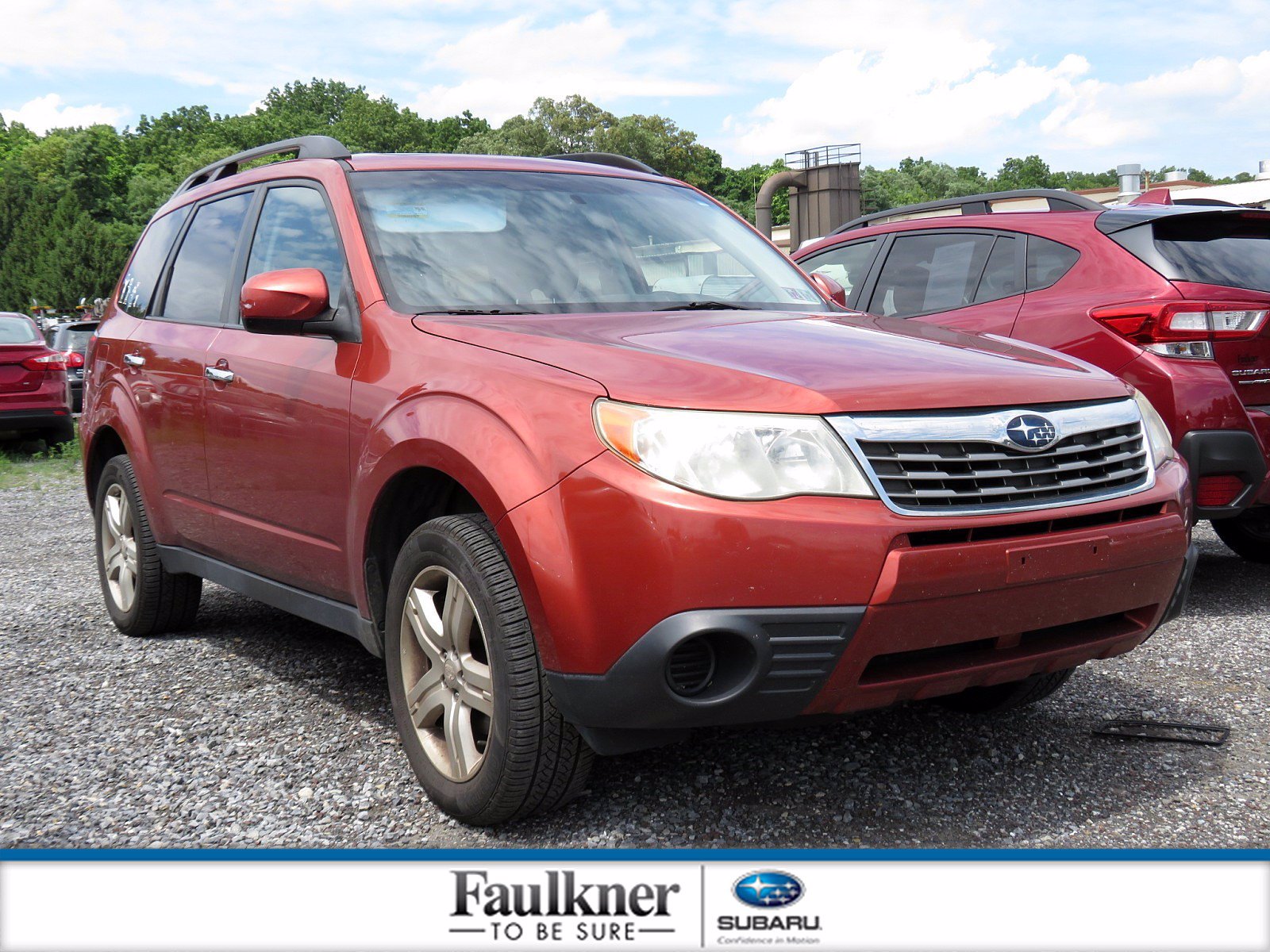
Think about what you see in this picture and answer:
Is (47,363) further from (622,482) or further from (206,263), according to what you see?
(622,482)

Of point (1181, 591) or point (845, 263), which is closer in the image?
point (1181, 591)

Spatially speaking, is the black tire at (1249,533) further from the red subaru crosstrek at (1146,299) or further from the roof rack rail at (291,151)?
the roof rack rail at (291,151)

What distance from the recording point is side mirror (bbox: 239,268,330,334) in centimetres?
353

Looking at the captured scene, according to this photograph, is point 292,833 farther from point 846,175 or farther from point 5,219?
point 5,219

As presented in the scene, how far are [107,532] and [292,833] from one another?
2864 millimetres

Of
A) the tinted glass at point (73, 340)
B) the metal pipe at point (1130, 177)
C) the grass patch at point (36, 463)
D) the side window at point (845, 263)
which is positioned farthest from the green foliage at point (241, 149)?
the side window at point (845, 263)

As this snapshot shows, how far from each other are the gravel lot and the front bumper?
0.53 metres

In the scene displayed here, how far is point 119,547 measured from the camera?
545cm

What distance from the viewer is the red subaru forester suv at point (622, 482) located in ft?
8.68

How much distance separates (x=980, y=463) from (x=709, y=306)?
4.13 feet

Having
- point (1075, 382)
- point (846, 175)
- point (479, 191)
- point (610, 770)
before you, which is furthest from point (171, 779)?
point (846, 175)

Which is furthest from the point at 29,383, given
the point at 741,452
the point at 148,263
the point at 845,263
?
the point at 741,452

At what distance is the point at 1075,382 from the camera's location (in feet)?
10.3

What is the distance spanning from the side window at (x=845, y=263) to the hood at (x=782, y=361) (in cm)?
311
